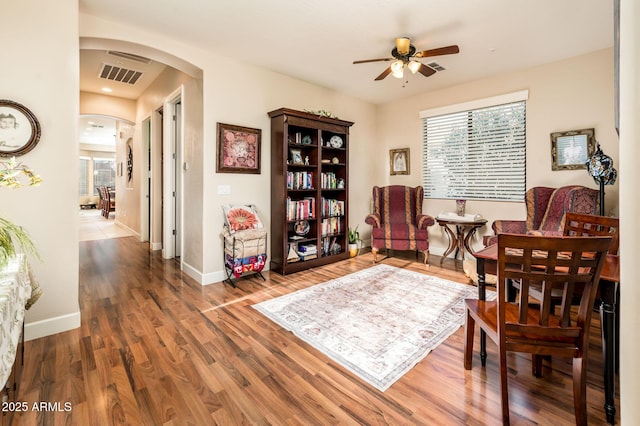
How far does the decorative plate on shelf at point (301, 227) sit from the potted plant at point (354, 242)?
819 millimetres

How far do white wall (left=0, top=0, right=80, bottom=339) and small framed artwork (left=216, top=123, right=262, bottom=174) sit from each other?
1423mm

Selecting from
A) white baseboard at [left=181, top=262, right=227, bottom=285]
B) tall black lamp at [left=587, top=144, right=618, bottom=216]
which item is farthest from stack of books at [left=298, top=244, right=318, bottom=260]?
tall black lamp at [left=587, top=144, right=618, bottom=216]

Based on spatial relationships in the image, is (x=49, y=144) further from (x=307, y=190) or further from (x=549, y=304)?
(x=549, y=304)

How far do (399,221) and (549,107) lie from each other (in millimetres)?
2434

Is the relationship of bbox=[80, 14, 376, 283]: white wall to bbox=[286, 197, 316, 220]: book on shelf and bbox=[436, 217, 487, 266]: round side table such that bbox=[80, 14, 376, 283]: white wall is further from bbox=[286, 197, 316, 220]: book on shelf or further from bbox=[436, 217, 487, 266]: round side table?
bbox=[436, 217, 487, 266]: round side table

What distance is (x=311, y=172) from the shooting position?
4316 mm

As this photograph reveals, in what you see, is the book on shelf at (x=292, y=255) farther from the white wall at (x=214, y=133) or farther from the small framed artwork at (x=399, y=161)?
the small framed artwork at (x=399, y=161)

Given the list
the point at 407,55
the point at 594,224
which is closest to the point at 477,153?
the point at 407,55

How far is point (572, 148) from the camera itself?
3654 millimetres

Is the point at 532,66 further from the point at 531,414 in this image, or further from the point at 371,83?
the point at 531,414

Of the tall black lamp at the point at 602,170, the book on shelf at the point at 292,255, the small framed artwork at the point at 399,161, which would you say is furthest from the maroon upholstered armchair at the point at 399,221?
the tall black lamp at the point at 602,170

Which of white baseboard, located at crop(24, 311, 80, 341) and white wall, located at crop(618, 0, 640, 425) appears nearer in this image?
white wall, located at crop(618, 0, 640, 425)

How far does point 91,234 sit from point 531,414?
→ 7946 mm

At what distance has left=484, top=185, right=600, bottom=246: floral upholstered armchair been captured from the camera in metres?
3.19
